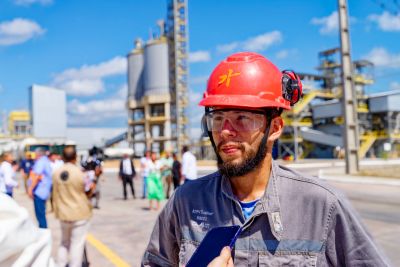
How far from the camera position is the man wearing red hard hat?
167cm

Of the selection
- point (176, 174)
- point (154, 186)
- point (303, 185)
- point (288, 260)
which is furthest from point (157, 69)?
point (288, 260)

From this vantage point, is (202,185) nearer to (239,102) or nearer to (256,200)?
→ (256,200)

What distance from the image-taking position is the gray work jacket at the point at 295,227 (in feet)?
5.43

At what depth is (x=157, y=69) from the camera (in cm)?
5241

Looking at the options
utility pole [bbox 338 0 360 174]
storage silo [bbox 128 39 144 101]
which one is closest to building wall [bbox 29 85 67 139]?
storage silo [bbox 128 39 144 101]

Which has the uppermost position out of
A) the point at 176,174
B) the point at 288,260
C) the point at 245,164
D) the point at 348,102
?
the point at 348,102

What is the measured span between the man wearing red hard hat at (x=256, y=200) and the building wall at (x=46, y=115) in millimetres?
66841

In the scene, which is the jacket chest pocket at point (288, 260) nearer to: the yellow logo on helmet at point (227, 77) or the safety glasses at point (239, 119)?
the safety glasses at point (239, 119)

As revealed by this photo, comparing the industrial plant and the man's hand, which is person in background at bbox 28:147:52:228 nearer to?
the man's hand

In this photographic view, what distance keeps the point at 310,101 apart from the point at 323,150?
6371 millimetres

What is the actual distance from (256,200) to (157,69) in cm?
5161

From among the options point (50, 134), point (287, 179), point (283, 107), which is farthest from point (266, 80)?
point (50, 134)

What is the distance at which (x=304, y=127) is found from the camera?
4922cm

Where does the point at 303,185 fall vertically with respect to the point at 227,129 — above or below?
below
